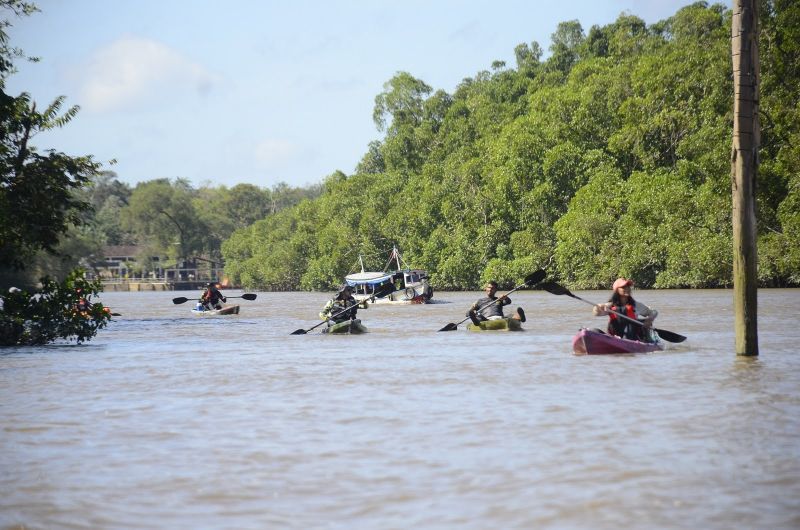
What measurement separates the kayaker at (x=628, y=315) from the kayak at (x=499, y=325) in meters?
7.71

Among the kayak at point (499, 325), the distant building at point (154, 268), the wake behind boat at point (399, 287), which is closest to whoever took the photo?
the kayak at point (499, 325)

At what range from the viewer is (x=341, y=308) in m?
31.7

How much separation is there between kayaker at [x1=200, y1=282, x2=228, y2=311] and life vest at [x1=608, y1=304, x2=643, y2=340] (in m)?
27.1

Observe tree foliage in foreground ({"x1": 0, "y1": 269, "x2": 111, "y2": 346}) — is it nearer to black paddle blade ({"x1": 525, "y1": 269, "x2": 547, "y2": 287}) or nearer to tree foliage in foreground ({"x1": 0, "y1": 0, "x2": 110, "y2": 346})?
tree foliage in foreground ({"x1": 0, "y1": 0, "x2": 110, "y2": 346})

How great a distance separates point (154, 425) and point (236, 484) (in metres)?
4.05

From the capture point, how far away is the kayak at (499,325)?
29.7 meters

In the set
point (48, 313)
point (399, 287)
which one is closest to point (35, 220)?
point (48, 313)

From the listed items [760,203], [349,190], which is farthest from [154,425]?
[349,190]

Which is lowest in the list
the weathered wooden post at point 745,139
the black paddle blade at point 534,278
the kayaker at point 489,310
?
the kayaker at point 489,310

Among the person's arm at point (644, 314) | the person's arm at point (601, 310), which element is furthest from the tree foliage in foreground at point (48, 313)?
the person's arm at point (644, 314)

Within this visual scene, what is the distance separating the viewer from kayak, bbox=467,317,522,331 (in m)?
29.7

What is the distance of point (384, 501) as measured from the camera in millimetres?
8930

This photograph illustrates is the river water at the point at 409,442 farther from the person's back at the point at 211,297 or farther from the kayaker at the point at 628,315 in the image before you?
the person's back at the point at 211,297

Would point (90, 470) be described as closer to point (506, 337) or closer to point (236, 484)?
point (236, 484)
